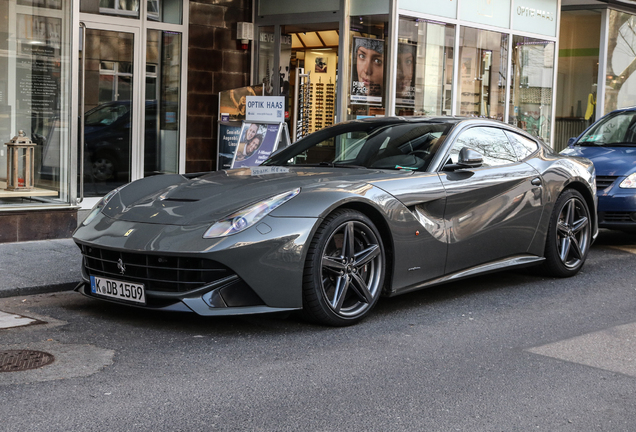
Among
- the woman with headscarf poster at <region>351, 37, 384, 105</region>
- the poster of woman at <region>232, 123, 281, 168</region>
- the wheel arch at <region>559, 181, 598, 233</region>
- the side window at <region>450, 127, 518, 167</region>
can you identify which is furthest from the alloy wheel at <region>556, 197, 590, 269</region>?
the woman with headscarf poster at <region>351, 37, 384, 105</region>

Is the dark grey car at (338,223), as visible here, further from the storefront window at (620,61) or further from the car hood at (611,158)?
the storefront window at (620,61)

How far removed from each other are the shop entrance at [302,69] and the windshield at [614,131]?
152 inches

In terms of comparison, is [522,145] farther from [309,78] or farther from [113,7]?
[309,78]

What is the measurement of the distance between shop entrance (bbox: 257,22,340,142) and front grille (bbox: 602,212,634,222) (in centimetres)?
476

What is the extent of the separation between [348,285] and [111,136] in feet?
22.3

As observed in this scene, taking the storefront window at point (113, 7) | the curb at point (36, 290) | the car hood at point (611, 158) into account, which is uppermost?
the storefront window at point (113, 7)

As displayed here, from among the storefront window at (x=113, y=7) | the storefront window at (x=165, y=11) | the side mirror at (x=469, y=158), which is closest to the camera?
the side mirror at (x=469, y=158)

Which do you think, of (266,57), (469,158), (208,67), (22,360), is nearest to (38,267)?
(22,360)

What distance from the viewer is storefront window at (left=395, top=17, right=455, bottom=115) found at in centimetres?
1188

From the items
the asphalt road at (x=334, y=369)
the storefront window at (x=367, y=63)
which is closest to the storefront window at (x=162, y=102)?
the storefront window at (x=367, y=63)

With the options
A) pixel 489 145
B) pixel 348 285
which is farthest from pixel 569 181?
pixel 348 285

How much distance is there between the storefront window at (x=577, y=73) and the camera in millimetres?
17969

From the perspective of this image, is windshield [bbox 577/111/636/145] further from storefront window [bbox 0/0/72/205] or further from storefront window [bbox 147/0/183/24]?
storefront window [bbox 0/0/72/205]

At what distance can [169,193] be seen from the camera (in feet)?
17.6
